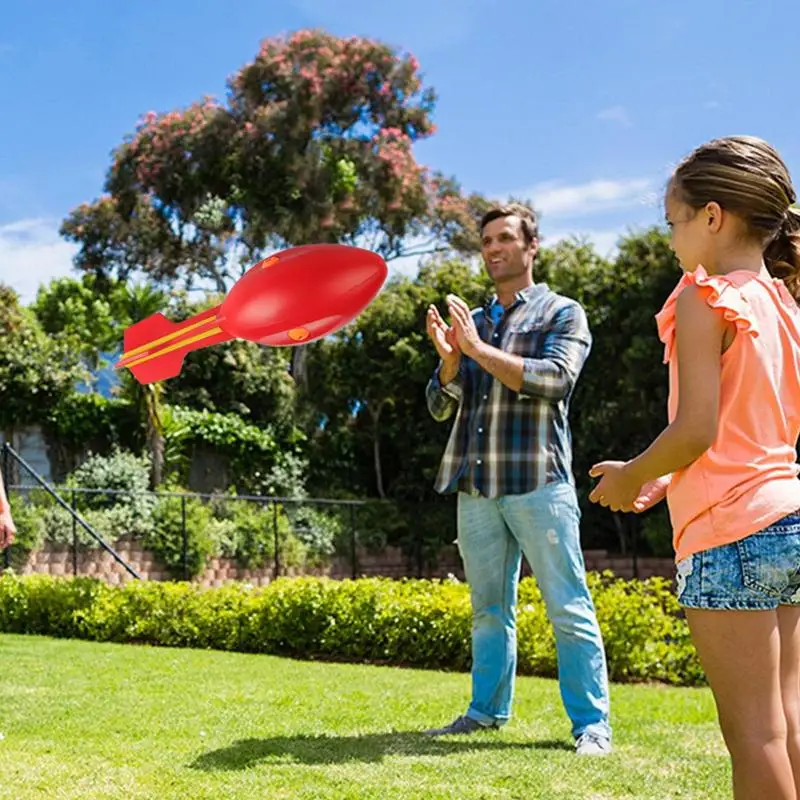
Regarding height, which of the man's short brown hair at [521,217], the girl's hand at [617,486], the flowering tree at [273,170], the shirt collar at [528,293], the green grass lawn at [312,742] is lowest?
the green grass lawn at [312,742]

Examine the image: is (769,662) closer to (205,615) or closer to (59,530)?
(205,615)

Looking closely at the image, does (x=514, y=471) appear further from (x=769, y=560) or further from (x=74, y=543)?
(x=74, y=543)

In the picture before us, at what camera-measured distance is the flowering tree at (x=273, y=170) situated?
23.5 m

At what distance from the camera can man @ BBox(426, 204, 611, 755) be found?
12.8 ft

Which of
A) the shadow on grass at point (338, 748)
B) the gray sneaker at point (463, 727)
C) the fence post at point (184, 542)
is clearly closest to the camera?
the shadow on grass at point (338, 748)

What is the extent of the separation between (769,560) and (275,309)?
184cm

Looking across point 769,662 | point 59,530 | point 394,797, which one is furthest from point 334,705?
point 59,530

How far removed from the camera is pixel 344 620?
7.95 metres

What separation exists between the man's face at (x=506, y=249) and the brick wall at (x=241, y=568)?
8.75 metres

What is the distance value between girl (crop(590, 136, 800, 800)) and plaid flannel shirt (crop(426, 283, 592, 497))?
1805 millimetres

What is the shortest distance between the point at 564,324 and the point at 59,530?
403 inches

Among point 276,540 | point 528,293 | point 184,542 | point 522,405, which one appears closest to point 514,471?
point 522,405

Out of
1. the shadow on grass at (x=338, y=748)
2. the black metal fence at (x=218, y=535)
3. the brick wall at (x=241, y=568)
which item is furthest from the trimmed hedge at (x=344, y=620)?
the shadow on grass at (x=338, y=748)

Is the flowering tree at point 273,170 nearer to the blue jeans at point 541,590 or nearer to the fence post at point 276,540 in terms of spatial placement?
the fence post at point 276,540
